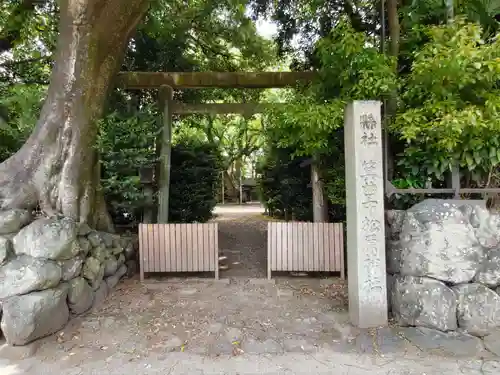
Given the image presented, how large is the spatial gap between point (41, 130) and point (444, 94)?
4.84 m

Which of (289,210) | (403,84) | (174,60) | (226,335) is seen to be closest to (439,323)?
(226,335)

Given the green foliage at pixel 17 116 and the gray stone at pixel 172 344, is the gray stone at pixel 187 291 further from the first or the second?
the green foliage at pixel 17 116

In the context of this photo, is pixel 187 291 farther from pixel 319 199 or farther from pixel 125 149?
pixel 319 199

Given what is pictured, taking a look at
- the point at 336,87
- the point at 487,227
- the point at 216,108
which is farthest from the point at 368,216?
the point at 216,108

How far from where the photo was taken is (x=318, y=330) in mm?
3523

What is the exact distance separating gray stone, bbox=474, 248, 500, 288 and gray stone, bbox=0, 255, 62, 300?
4304mm

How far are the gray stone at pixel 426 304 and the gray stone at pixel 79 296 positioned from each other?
3473 mm

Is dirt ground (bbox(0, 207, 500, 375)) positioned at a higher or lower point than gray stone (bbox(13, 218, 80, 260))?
lower

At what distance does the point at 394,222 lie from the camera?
3693 mm

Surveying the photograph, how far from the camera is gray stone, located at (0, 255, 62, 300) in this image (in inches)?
123

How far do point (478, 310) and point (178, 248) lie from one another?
12.3ft

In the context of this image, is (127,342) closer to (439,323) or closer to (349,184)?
(349,184)

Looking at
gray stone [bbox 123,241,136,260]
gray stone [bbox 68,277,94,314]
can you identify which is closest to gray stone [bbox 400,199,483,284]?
gray stone [bbox 68,277,94,314]

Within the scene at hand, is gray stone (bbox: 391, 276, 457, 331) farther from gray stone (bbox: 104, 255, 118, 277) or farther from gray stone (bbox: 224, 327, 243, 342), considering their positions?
gray stone (bbox: 104, 255, 118, 277)
